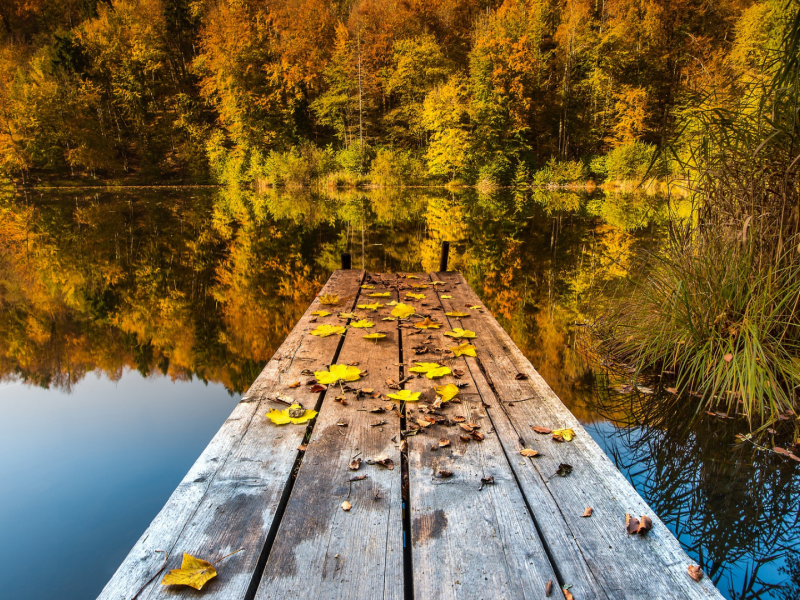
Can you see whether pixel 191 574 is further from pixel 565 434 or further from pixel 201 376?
pixel 201 376

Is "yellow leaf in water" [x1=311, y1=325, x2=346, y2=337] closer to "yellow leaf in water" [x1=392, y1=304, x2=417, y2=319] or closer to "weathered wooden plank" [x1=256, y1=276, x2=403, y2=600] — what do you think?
"yellow leaf in water" [x1=392, y1=304, x2=417, y2=319]

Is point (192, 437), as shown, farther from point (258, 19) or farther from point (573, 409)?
point (258, 19)

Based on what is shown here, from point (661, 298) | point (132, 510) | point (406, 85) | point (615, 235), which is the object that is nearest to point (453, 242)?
point (615, 235)

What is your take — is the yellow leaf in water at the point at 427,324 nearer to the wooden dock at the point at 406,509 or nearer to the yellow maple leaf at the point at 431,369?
the yellow maple leaf at the point at 431,369

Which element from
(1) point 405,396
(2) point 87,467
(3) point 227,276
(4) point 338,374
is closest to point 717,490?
(1) point 405,396

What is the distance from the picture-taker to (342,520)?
132 centimetres

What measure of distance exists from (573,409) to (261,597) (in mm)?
2658

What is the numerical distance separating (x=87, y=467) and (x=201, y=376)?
50.1 inches

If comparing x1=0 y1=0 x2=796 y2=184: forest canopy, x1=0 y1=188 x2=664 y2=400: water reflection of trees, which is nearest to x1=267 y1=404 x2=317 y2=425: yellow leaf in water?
x1=0 y1=188 x2=664 y2=400: water reflection of trees

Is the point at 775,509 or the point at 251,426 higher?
the point at 251,426

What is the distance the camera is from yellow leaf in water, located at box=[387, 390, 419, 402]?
80.4 inches

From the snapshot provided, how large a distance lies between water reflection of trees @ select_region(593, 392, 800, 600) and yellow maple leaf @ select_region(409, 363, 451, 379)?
1.15m

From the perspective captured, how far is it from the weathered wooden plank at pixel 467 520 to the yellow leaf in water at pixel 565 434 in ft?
0.78

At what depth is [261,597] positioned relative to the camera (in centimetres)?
107
